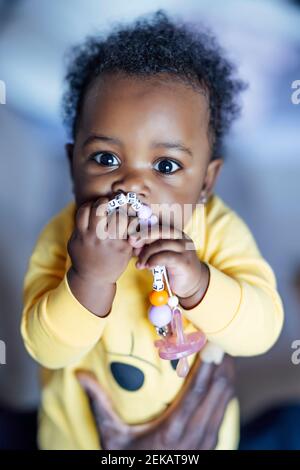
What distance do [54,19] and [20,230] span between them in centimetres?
32

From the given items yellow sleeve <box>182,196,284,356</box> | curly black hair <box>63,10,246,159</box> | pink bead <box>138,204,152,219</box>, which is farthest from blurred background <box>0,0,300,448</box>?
pink bead <box>138,204,152,219</box>

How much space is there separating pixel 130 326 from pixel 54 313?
0.10 metres

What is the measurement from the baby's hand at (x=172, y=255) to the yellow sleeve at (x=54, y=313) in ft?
0.29

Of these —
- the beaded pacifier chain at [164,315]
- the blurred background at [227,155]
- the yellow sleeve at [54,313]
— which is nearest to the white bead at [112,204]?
the beaded pacifier chain at [164,315]

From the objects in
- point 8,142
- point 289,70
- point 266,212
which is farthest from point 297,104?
point 8,142

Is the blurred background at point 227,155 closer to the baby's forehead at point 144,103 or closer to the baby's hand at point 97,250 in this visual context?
the baby's forehead at point 144,103

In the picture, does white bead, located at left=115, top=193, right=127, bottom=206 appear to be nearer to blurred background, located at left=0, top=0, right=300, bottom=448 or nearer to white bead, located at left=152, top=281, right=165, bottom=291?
white bead, located at left=152, top=281, right=165, bottom=291

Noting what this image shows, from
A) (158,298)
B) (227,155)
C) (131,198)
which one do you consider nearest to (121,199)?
(131,198)

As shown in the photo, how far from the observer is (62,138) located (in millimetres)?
790

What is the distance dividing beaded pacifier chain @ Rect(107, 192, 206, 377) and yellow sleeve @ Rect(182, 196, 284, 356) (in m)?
0.02

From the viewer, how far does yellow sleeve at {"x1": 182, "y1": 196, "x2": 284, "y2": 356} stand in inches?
23.2

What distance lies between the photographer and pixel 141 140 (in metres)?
0.55

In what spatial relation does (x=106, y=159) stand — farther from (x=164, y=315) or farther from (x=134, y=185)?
(x=164, y=315)

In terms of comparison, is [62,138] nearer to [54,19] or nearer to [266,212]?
[54,19]
